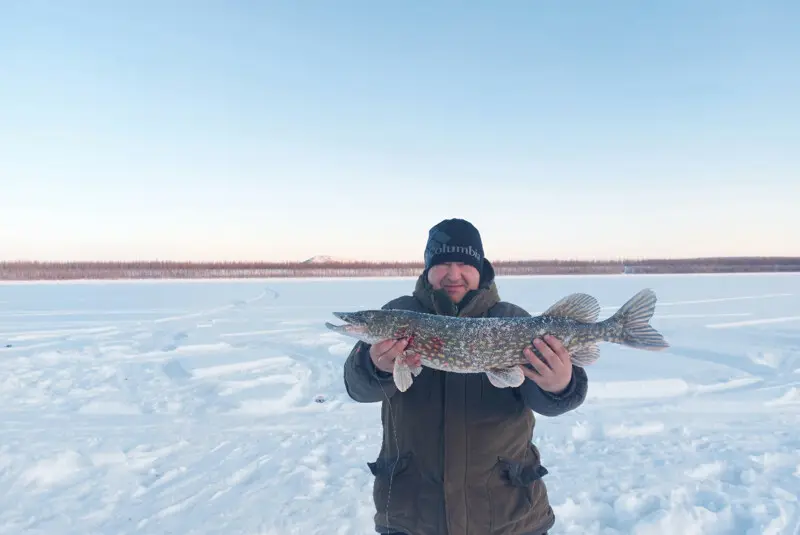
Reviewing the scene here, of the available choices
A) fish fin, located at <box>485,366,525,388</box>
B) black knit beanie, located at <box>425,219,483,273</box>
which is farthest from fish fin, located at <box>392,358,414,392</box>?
black knit beanie, located at <box>425,219,483,273</box>

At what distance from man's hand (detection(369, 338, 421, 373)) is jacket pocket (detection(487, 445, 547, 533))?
605mm

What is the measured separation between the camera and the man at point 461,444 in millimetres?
2277

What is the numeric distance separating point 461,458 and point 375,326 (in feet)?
2.79

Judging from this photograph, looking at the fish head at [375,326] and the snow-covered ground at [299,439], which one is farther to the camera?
the snow-covered ground at [299,439]

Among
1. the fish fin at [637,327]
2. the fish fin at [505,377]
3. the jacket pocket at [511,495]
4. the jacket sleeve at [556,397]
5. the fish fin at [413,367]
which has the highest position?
the fish fin at [637,327]

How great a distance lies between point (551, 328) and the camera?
8.82ft

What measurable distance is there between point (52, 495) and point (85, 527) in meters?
0.71

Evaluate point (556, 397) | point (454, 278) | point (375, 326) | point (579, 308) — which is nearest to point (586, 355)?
point (579, 308)

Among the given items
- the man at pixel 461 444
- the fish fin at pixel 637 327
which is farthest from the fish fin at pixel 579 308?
the man at pixel 461 444

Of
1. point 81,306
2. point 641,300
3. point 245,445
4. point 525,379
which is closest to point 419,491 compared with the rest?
point 525,379

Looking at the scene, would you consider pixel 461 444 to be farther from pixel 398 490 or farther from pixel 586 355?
pixel 586 355

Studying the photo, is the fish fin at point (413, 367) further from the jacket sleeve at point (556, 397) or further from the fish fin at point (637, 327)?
the fish fin at point (637, 327)

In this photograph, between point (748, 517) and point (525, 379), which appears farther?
point (748, 517)

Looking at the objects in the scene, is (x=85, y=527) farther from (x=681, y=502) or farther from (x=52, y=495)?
(x=681, y=502)
